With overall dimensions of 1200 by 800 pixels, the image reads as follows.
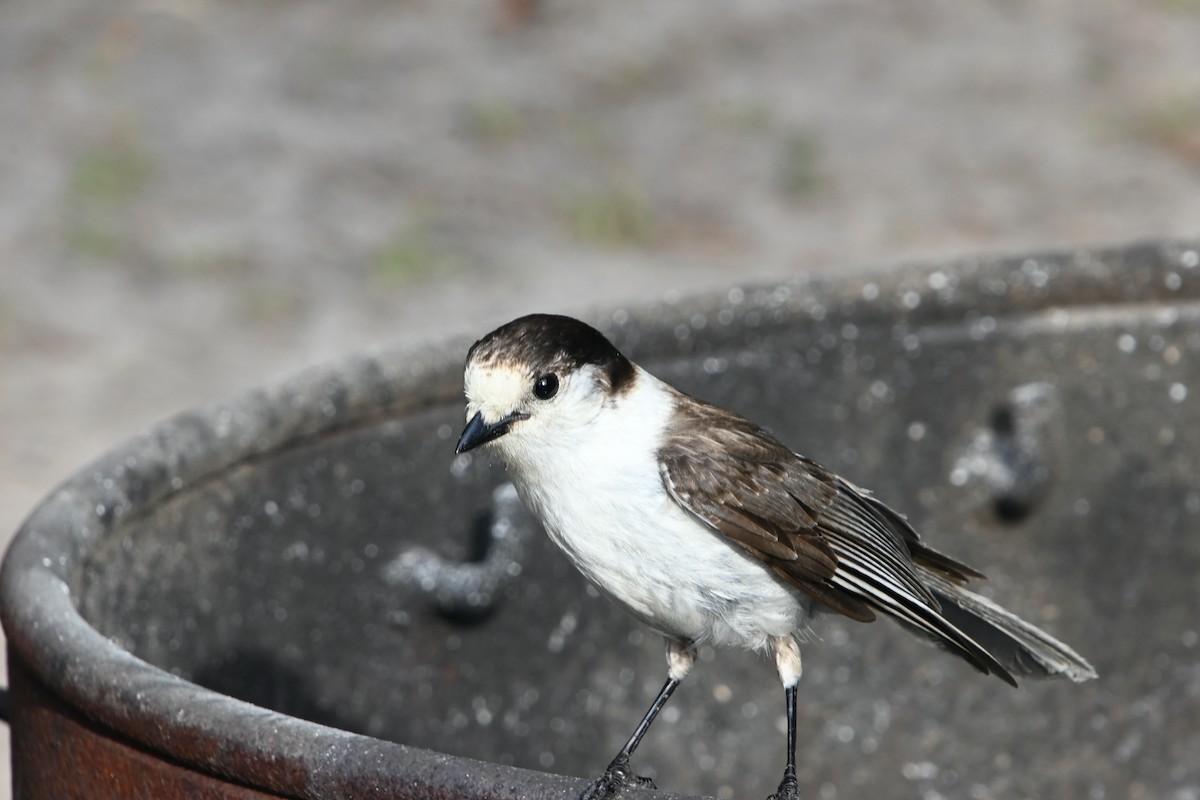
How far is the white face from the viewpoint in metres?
2.87

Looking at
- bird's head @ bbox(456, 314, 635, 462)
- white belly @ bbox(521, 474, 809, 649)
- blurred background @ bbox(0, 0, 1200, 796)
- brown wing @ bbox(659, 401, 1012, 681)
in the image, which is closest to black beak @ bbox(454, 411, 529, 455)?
bird's head @ bbox(456, 314, 635, 462)

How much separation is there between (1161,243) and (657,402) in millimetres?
1534

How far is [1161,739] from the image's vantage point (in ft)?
13.6

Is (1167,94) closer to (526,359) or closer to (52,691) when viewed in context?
(526,359)

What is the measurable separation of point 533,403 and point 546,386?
0.04m

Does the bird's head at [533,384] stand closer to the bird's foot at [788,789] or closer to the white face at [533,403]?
the white face at [533,403]

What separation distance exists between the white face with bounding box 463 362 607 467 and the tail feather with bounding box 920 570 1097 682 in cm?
74

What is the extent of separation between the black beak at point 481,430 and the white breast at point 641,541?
0.29ft

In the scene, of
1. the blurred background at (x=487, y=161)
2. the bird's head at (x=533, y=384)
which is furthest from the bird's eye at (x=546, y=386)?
the blurred background at (x=487, y=161)

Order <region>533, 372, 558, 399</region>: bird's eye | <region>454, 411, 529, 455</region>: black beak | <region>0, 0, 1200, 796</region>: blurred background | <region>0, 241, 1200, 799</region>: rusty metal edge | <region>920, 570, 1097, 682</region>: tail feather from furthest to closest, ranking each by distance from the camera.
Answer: <region>0, 0, 1200, 796</region>: blurred background → <region>920, 570, 1097, 682</region>: tail feather → <region>533, 372, 558, 399</region>: bird's eye → <region>454, 411, 529, 455</region>: black beak → <region>0, 241, 1200, 799</region>: rusty metal edge

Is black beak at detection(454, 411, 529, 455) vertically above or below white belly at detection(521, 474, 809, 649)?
above

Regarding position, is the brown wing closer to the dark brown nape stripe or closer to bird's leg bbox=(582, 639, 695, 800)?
the dark brown nape stripe

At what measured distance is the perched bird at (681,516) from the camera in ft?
9.50

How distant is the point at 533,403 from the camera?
9.63 ft
